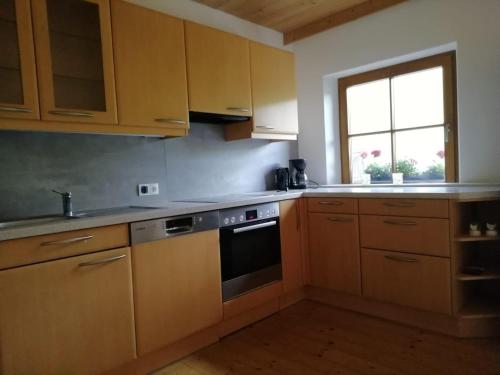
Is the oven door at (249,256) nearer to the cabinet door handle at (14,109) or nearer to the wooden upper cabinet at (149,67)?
the wooden upper cabinet at (149,67)

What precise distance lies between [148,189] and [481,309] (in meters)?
2.23

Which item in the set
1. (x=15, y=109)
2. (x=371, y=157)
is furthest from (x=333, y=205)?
(x=15, y=109)

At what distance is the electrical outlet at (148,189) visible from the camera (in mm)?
2336

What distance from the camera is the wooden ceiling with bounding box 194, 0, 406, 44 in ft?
9.11

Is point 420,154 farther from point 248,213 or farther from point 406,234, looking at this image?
point 248,213

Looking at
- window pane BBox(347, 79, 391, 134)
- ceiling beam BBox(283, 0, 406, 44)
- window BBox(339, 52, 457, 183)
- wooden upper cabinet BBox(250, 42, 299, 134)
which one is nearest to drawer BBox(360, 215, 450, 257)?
window BBox(339, 52, 457, 183)

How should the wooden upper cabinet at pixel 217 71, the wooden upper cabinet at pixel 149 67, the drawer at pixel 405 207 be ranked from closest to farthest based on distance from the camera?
the wooden upper cabinet at pixel 149 67 < the drawer at pixel 405 207 < the wooden upper cabinet at pixel 217 71

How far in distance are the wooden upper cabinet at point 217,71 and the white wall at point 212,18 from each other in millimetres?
393

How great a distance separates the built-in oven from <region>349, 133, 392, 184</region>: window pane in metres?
1.19

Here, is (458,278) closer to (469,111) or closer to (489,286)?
(489,286)

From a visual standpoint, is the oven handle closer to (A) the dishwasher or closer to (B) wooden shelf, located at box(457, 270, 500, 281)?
(A) the dishwasher

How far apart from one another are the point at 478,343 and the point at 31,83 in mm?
2738

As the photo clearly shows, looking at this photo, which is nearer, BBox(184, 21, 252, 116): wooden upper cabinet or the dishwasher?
the dishwasher

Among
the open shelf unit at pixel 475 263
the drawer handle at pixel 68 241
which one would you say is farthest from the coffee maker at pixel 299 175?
the drawer handle at pixel 68 241
